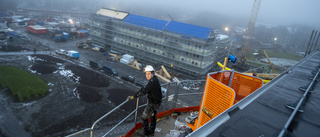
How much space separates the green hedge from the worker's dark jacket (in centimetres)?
1778

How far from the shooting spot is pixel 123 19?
35031mm

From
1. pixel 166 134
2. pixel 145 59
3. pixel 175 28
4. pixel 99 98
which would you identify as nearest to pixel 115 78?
pixel 99 98

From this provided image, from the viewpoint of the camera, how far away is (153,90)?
14.5 ft

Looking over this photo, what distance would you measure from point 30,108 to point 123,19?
77.2ft

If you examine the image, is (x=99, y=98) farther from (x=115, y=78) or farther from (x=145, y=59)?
(x=145, y=59)

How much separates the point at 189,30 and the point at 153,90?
26.3m

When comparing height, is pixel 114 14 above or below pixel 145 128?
above

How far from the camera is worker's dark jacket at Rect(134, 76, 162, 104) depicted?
4.29 m

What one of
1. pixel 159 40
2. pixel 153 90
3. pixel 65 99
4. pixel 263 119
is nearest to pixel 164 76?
pixel 159 40

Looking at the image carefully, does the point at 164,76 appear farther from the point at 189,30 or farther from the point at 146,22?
the point at 146,22

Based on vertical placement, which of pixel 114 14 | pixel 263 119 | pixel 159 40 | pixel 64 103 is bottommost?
pixel 64 103

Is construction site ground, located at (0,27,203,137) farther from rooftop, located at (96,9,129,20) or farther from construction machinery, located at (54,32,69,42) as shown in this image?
rooftop, located at (96,9,129,20)

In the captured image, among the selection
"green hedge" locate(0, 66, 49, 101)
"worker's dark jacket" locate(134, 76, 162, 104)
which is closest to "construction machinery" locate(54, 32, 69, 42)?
"green hedge" locate(0, 66, 49, 101)

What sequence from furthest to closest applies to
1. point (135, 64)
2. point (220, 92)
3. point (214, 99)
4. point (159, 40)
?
1. point (135, 64)
2. point (159, 40)
3. point (214, 99)
4. point (220, 92)
